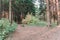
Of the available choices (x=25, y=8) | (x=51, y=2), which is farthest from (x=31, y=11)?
(x=51, y=2)

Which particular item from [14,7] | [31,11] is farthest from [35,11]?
[14,7]

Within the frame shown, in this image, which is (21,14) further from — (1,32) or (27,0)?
(1,32)

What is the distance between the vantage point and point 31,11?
2442 centimetres

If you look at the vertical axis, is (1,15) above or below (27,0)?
below

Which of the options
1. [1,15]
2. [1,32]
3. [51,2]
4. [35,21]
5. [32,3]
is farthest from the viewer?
[32,3]

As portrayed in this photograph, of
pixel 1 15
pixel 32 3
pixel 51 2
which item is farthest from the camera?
pixel 32 3

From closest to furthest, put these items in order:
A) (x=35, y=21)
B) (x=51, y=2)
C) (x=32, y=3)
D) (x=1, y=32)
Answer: (x=1, y=32) → (x=35, y=21) → (x=51, y=2) → (x=32, y=3)

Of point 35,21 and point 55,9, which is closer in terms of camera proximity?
point 35,21

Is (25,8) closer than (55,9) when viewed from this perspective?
No

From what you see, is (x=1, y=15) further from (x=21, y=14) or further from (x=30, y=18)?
(x=30, y=18)

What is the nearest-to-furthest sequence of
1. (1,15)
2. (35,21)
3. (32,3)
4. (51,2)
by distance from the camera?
(35,21), (51,2), (1,15), (32,3)

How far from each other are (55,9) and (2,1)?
6778mm

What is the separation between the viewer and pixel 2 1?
76.3 ft

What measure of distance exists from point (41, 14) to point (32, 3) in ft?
7.04
